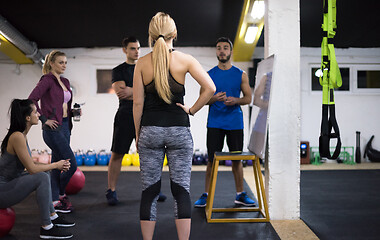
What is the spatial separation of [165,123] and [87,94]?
5.56m

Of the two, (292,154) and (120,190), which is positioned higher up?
(292,154)

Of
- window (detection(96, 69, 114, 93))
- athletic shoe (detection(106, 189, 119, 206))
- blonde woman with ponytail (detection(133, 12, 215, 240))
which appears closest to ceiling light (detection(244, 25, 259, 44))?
window (detection(96, 69, 114, 93))

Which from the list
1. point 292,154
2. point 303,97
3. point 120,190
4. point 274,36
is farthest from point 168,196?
point 303,97

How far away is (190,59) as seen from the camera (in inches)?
80.4

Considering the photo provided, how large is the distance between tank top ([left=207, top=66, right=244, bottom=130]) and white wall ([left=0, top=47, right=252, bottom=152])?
376cm

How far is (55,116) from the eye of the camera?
309 centimetres

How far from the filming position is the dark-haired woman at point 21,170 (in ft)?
8.25

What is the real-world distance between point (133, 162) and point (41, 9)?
3.11 meters

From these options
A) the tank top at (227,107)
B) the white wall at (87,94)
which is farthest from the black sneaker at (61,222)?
the white wall at (87,94)

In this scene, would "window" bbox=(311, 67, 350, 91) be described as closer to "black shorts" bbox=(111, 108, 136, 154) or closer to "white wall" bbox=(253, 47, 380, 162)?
"white wall" bbox=(253, 47, 380, 162)

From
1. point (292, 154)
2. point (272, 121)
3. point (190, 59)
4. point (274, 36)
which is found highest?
point (274, 36)

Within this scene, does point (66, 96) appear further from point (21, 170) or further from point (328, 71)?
point (328, 71)

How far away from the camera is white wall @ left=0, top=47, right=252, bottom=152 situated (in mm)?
7156

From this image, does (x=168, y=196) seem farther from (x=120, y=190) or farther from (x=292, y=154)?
(x=292, y=154)
